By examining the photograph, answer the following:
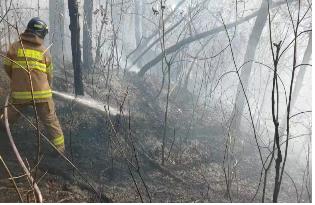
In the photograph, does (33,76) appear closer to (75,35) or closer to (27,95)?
(27,95)

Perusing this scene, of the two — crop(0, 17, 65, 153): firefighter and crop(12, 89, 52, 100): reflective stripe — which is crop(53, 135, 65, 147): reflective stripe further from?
crop(12, 89, 52, 100): reflective stripe

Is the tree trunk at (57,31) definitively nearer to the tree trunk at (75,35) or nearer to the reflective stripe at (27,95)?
the tree trunk at (75,35)

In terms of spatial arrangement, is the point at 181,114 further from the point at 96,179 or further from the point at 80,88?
the point at 96,179

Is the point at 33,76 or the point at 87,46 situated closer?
the point at 33,76

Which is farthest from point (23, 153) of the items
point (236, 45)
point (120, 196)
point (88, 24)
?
point (236, 45)

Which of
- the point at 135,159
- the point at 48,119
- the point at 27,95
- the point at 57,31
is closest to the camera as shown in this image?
the point at 27,95

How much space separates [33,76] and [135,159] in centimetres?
214

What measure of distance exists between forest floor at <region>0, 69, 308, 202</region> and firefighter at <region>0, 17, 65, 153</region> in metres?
0.32

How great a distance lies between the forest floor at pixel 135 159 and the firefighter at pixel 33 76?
1.04 feet

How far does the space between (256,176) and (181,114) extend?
2351 millimetres

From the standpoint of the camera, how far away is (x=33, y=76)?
430 cm

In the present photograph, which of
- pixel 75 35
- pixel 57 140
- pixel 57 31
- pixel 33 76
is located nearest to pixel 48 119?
pixel 57 140

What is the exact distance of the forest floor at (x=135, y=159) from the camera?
4.25m

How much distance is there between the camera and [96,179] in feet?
15.4
